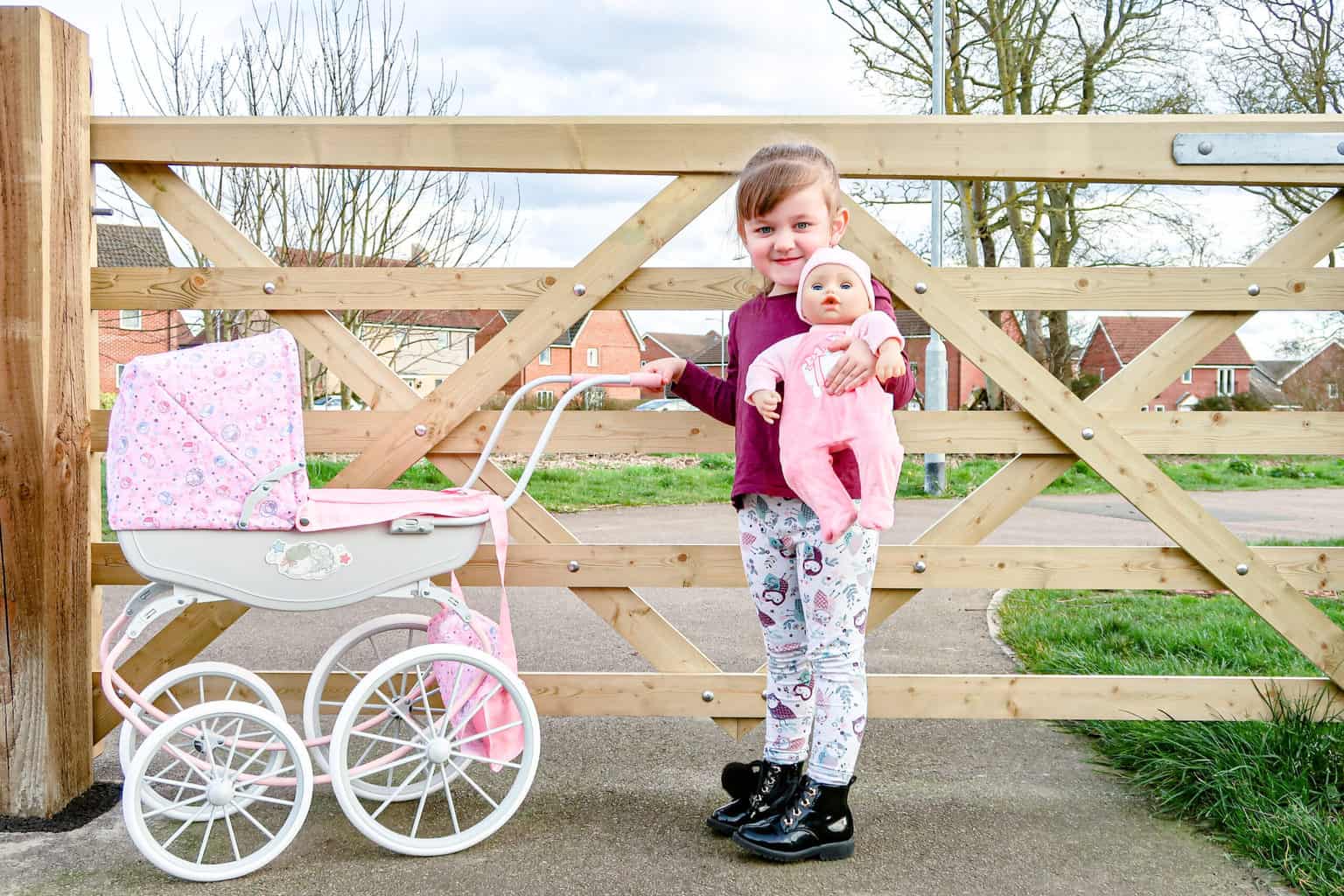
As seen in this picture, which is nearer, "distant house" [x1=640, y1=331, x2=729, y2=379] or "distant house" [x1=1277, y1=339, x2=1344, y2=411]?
"distant house" [x1=1277, y1=339, x2=1344, y2=411]

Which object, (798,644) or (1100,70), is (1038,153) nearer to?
(798,644)

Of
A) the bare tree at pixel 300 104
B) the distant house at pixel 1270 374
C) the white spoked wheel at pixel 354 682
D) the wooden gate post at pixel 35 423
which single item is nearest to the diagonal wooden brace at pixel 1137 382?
the white spoked wheel at pixel 354 682

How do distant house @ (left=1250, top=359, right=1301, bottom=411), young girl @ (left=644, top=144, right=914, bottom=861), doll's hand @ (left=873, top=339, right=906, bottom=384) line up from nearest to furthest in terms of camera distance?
doll's hand @ (left=873, top=339, right=906, bottom=384) → young girl @ (left=644, top=144, right=914, bottom=861) → distant house @ (left=1250, top=359, right=1301, bottom=411)

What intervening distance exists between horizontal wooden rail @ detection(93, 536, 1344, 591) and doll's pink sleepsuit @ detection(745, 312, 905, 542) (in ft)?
2.46

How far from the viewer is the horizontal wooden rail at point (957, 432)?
11.5 feet

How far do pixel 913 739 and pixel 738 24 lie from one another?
672cm

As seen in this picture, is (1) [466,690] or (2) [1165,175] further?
(2) [1165,175]

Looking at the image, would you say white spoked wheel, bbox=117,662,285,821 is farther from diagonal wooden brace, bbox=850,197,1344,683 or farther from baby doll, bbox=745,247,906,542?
diagonal wooden brace, bbox=850,197,1344,683

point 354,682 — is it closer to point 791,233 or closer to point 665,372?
point 665,372

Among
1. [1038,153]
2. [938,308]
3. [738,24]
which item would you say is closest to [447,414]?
[938,308]

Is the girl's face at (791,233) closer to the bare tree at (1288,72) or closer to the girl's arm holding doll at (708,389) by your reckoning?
the girl's arm holding doll at (708,389)

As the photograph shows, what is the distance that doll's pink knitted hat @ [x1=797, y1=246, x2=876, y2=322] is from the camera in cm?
280

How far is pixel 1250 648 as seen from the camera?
5117mm

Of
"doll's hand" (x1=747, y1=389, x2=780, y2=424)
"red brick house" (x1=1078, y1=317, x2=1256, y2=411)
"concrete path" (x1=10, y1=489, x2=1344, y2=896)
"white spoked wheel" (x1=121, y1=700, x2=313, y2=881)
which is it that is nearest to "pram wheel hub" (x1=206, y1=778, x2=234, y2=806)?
"white spoked wheel" (x1=121, y1=700, x2=313, y2=881)
